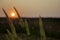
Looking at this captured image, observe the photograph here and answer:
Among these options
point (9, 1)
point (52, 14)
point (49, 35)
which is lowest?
point (49, 35)

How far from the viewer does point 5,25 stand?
77 centimetres

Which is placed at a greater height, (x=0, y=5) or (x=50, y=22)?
(x=0, y=5)

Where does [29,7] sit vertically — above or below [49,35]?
above

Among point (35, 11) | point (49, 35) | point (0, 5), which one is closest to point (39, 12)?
point (35, 11)

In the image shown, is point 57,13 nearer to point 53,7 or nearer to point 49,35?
point 53,7

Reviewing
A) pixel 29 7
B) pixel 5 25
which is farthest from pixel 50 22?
pixel 5 25

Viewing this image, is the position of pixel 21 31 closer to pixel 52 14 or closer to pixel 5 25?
pixel 5 25

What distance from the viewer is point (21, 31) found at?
0.74 meters

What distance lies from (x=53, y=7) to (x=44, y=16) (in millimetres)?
81

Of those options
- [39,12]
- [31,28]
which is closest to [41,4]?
[39,12]

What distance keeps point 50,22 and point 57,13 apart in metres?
0.07

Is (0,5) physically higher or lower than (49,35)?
higher

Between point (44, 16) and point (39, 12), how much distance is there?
0.14ft

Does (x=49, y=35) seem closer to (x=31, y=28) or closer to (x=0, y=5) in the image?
(x=31, y=28)
